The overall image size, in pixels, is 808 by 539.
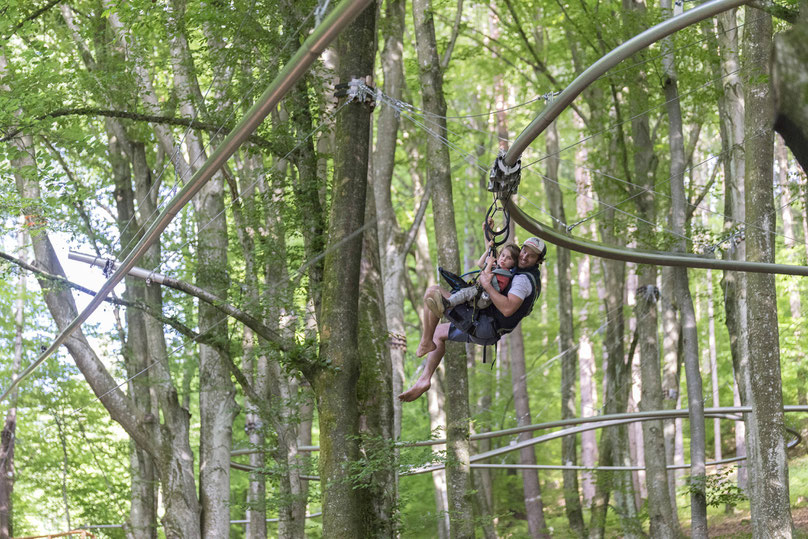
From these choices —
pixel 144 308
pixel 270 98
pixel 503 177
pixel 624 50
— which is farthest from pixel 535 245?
pixel 144 308

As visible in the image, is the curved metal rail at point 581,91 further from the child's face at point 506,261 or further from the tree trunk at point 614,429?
the tree trunk at point 614,429

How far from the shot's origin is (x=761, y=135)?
1038cm

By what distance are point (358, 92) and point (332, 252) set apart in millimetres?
1356

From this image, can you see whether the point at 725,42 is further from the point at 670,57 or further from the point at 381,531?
the point at 381,531

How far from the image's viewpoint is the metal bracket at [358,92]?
837cm

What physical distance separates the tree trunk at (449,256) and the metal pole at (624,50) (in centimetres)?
609

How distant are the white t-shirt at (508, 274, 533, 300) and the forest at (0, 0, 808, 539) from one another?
0.05 meters

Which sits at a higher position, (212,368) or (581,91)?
(581,91)

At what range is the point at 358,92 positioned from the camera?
8.37m

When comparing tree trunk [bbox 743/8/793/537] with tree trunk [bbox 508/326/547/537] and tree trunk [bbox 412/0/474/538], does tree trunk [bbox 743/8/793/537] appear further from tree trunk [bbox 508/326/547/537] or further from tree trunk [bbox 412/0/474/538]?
tree trunk [bbox 508/326/547/537]

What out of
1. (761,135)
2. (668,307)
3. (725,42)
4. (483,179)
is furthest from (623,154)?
(483,179)

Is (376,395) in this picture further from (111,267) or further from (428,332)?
(111,267)

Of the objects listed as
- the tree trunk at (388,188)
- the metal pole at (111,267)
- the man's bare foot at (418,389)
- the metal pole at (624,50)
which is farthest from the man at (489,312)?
the tree trunk at (388,188)

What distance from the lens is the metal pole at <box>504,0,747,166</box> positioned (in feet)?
A: 18.7
